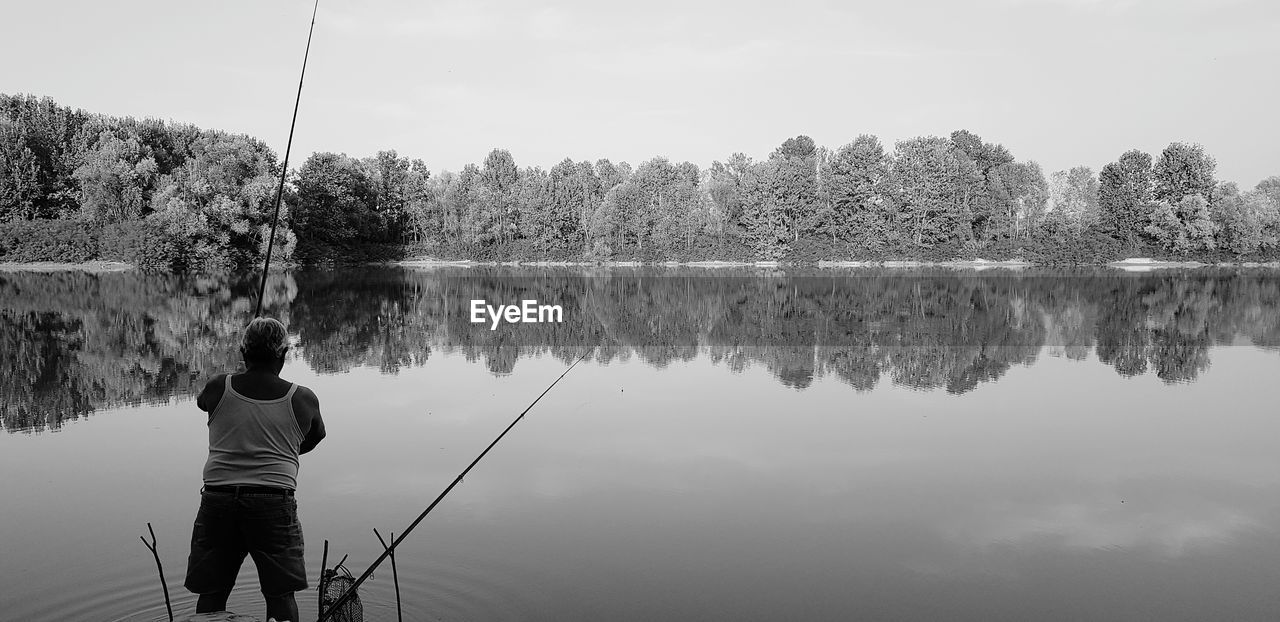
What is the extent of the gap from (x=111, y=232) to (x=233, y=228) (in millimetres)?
6734

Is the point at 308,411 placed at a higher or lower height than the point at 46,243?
lower

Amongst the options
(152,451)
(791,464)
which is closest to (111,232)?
(152,451)

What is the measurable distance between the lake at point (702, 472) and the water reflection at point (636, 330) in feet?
0.52

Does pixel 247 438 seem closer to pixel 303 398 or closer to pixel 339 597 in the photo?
pixel 303 398

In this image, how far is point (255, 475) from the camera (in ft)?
12.7

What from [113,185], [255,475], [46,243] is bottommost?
[255,475]

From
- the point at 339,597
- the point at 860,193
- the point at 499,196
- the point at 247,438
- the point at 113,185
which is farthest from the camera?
the point at 499,196

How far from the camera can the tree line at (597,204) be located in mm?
49938

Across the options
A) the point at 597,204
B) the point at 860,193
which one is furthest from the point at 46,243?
the point at 860,193

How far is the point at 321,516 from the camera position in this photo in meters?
6.80

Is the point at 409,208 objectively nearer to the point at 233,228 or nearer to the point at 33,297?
the point at 233,228

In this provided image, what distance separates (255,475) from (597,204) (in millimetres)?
69154

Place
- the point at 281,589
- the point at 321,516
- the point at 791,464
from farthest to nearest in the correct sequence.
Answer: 1. the point at 791,464
2. the point at 321,516
3. the point at 281,589

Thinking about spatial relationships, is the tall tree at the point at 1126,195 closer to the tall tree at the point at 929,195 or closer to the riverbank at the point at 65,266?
the tall tree at the point at 929,195
